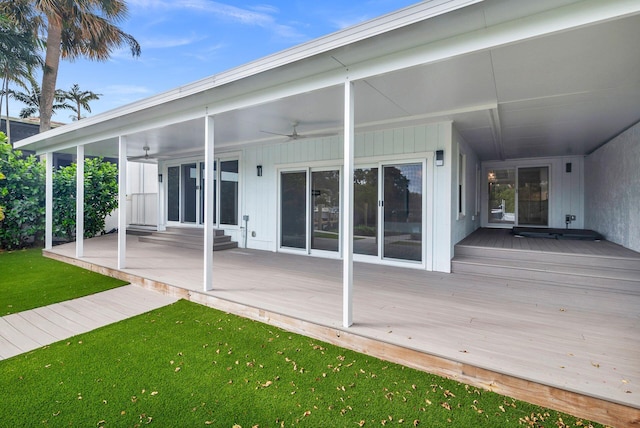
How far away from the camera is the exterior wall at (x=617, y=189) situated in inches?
209

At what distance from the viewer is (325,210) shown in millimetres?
6922

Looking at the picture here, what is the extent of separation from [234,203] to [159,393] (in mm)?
6365

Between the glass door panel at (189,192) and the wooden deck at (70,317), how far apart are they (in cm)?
455

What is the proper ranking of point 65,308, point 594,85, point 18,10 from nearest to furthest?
point 594,85
point 65,308
point 18,10

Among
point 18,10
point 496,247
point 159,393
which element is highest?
point 18,10

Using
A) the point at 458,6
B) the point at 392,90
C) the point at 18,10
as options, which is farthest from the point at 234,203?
the point at 18,10

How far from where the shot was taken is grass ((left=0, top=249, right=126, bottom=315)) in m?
4.55

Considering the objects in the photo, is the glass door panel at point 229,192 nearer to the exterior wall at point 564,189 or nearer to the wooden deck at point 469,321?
the wooden deck at point 469,321

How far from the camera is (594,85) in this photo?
12.4 ft

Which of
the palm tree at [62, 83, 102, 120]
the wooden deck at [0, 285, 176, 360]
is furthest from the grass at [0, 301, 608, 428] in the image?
the palm tree at [62, 83, 102, 120]

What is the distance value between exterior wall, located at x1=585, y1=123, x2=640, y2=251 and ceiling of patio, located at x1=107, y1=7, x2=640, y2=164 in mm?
325

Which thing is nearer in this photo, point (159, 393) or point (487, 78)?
point (159, 393)

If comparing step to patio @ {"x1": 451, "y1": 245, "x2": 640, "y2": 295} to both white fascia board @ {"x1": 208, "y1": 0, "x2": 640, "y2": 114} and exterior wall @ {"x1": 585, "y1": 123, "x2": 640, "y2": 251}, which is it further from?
white fascia board @ {"x1": 208, "y1": 0, "x2": 640, "y2": 114}

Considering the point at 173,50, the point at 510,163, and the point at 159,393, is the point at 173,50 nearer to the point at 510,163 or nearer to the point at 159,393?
the point at 510,163
